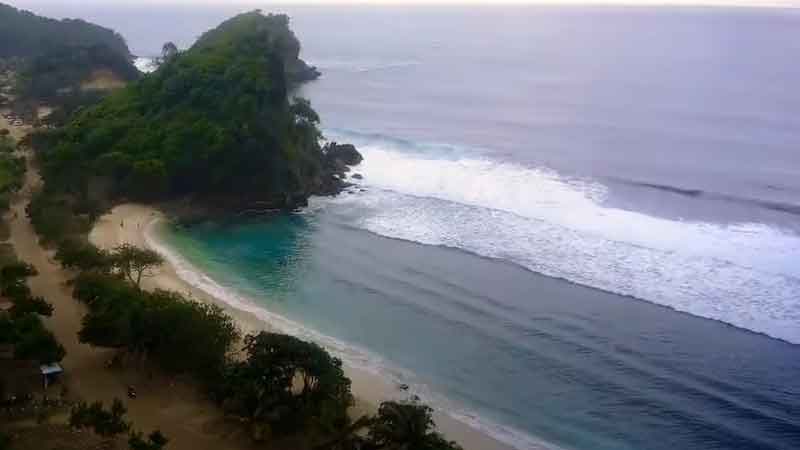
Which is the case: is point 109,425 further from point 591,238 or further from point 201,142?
point 201,142

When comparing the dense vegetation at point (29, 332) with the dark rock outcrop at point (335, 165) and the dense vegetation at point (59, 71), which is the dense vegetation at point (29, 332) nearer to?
the dark rock outcrop at point (335, 165)

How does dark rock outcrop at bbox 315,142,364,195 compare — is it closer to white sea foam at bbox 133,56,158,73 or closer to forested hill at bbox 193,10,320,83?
forested hill at bbox 193,10,320,83

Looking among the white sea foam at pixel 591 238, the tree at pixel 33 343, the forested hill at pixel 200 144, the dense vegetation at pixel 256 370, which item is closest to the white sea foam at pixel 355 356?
the dense vegetation at pixel 256 370

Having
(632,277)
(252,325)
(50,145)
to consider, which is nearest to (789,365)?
(632,277)

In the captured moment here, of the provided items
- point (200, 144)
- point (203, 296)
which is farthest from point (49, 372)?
point (200, 144)

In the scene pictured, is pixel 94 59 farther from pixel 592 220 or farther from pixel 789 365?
pixel 789 365

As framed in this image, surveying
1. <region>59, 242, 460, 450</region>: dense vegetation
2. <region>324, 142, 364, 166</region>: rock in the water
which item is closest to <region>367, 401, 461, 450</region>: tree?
<region>59, 242, 460, 450</region>: dense vegetation
